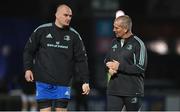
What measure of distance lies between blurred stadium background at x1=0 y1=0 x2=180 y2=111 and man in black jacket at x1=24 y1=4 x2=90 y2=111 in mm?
6769

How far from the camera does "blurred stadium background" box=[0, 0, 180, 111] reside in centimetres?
1514

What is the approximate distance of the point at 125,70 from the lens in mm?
7430

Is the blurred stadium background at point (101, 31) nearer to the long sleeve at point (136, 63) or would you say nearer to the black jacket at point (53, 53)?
the black jacket at point (53, 53)

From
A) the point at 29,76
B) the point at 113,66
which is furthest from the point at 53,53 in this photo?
the point at 113,66

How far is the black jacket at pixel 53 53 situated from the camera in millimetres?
7840

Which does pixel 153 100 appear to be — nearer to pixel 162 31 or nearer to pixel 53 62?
pixel 162 31

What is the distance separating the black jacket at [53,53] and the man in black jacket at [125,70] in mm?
567

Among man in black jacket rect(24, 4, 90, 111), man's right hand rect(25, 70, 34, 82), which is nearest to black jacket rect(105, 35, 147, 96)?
man in black jacket rect(24, 4, 90, 111)

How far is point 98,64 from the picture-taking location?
15383 millimetres

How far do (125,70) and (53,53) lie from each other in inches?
40.0

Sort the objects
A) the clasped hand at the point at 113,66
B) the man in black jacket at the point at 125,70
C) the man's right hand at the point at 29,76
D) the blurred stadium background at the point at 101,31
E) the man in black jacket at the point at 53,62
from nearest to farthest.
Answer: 1. the clasped hand at the point at 113,66
2. the man in black jacket at the point at 125,70
3. the man's right hand at the point at 29,76
4. the man in black jacket at the point at 53,62
5. the blurred stadium background at the point at 101,31

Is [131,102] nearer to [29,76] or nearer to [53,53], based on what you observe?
[53,53]

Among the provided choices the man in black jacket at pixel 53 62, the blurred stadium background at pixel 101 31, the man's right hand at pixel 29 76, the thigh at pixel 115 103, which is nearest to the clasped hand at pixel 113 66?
the thigh at pixel 115 103

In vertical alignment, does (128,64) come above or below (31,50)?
below
